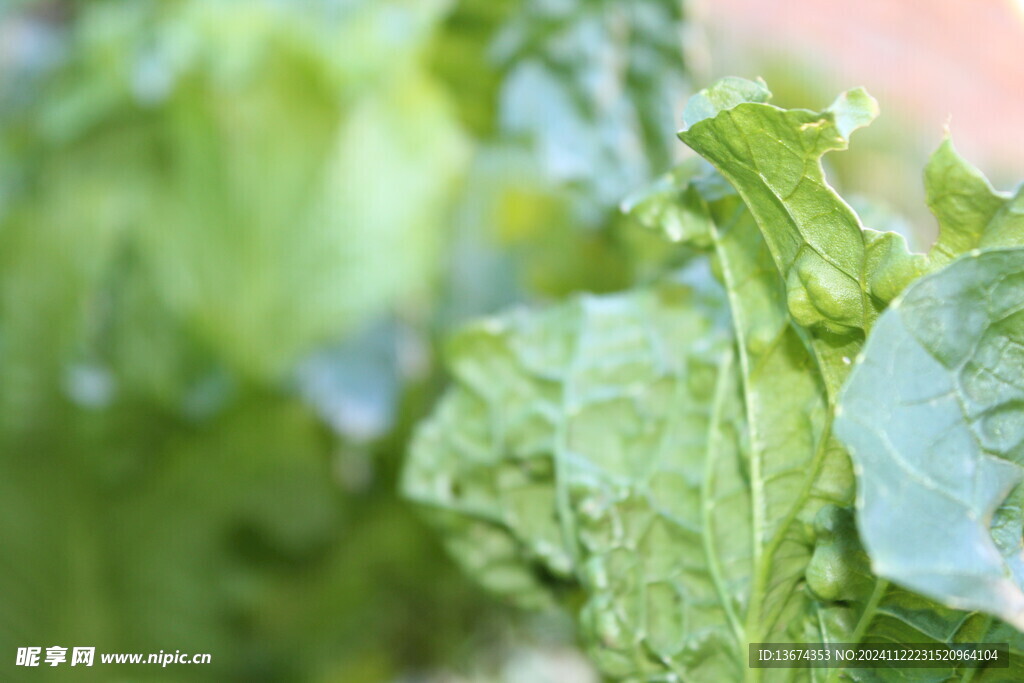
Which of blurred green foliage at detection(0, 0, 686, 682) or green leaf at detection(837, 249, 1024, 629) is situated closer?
green leaf at detection(837, 249, 1024, 629)

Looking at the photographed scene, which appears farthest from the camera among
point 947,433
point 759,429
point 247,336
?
point 247,336

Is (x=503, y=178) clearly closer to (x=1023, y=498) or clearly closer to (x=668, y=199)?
(x=668, y=199)

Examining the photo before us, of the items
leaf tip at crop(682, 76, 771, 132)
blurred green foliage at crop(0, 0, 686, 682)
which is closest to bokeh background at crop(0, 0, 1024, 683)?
blurred green foliage at crop(0, 0, 686, 682)

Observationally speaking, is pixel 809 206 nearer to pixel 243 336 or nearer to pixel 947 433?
pixel 947 433

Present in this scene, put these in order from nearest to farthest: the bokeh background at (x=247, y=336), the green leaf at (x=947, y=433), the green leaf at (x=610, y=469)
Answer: the green leaf at (x=947, y=433)
the green leaf at (x=610, y=469)
the bokeh background at (x=247, y=336)

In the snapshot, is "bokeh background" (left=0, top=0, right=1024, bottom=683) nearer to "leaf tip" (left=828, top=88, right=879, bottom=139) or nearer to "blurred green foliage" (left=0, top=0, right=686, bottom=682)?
"blurred green foliage" (left=0, top=0, right=686, bottom=682)

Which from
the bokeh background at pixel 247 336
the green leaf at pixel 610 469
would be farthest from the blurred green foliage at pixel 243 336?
the green leaf at pixel 610 469

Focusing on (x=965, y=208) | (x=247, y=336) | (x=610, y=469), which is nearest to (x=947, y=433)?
(x=965, y=208)

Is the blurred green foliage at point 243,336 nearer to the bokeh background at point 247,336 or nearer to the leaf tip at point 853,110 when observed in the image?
the bokeh background at point 247,336
